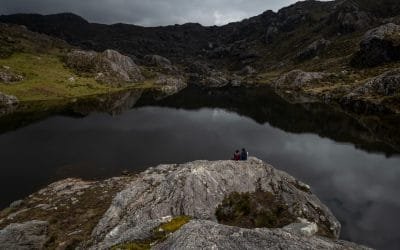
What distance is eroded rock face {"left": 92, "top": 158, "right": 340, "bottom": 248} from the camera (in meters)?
37.6

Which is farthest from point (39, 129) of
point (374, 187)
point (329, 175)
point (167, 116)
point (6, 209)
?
point (374, 187)

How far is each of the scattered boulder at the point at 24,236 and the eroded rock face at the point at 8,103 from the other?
108 m

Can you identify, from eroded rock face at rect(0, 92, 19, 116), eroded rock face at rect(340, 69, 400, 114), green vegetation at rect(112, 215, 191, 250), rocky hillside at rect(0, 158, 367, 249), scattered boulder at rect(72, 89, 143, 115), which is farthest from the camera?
scattered boulder at rect(72, 89, 143, 115)

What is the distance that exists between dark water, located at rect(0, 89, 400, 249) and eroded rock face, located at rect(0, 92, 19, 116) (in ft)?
66.2

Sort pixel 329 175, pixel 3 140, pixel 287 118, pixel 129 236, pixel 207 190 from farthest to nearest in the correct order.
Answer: pixel 287 118
pixel 3 140
pixel 329 175
pixel 207 190
pixel 129 236

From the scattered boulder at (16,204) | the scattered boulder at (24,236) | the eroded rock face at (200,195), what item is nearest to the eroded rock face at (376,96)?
the eroded rock face at (200,195)

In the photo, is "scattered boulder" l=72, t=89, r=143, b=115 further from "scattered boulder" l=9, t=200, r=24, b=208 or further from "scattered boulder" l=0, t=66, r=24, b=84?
"scattered boulder" l=9, t=200, r=24, b=208

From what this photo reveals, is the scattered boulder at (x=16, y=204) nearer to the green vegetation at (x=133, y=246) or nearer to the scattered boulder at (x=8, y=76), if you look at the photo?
the green vegetation at (x=133, y=246)

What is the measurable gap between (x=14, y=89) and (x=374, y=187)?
485 feet

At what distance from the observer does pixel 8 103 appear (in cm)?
14588

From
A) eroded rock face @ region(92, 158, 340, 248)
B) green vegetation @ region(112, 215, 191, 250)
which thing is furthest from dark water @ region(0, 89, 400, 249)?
green vegetation @ region(112, 215, 191, 250)

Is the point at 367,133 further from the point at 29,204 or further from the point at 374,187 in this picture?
the point at 29,204

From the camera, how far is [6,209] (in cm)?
5034

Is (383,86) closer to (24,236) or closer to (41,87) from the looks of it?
(41,87)
